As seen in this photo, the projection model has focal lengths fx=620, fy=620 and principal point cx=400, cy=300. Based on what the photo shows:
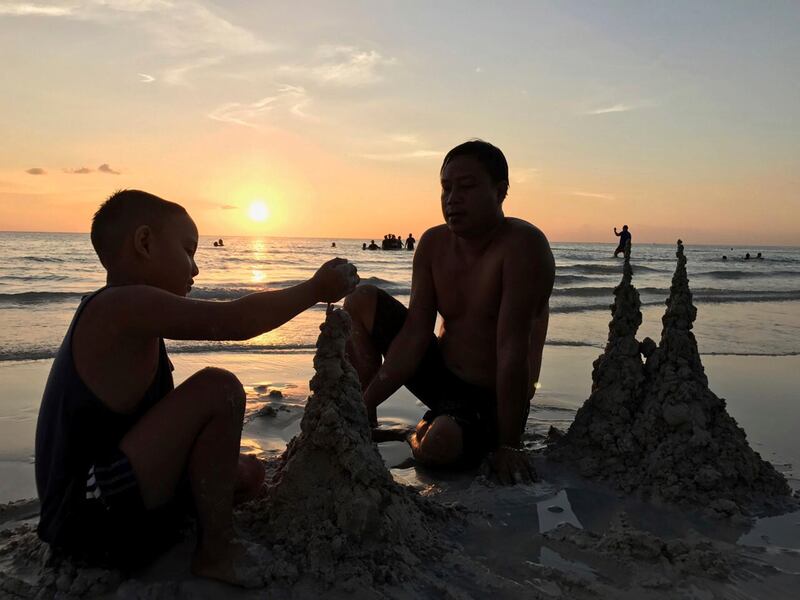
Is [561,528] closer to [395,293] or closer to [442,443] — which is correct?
[442,443]

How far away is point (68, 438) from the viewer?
165 cm

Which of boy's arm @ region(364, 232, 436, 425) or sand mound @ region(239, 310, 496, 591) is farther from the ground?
boy's arm @ region(364, 232, 436, 425)

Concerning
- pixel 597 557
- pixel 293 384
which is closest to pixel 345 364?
pixel 597 557

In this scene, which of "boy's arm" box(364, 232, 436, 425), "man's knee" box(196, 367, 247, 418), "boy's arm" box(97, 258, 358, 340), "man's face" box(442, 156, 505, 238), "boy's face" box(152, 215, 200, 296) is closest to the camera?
"boy's arm" box(97, 258, 358, 340)

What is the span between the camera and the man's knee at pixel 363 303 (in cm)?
339

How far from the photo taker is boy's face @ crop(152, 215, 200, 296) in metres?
1.84

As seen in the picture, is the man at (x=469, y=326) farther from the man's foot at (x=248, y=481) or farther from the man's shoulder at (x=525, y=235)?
the man's foot at (x=248, y=481)

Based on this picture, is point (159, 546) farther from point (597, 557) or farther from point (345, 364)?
point (597, 557)

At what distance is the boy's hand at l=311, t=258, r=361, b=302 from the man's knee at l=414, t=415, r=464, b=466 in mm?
1238

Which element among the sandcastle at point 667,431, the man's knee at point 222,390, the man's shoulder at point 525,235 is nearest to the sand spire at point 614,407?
the sandcastle at point 667,431

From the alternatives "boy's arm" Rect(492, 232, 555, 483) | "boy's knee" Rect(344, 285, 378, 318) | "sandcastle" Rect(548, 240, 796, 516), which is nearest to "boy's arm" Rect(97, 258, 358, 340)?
"boy's arm" Rect(492, 232, 555, 483)

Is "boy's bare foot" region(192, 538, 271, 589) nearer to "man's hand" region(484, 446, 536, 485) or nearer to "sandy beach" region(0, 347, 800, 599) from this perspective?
"sandy beach" region(0, 347, 800, 599)

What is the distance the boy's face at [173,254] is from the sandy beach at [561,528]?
0.81m

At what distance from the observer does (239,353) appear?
6.10m
